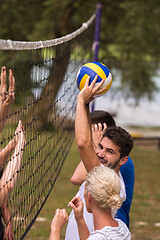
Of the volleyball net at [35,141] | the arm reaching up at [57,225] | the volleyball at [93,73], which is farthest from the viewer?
the volleyball at [93,73]

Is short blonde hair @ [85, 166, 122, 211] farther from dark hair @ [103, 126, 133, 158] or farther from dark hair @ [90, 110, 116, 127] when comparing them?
dark hair @ [90, 110, 116, 127]

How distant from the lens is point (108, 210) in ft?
8.69

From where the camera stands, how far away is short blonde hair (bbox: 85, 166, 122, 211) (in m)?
2.58

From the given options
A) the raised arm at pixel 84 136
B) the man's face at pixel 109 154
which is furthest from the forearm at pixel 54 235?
the man's face at pixel 109 154

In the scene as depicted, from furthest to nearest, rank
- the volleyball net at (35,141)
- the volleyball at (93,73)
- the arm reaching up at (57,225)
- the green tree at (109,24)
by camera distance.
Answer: the green tree at (109,24) → the volleyball at (93,73) → the volleyball net at (35,141) → the arm reaching up at (57,225)

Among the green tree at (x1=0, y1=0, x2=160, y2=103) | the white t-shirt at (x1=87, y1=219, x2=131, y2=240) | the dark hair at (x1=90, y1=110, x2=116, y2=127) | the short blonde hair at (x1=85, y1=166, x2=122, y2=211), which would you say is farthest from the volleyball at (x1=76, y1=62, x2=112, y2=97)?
the green tree at (x1=0, y1=0, x2=160, y2=103)

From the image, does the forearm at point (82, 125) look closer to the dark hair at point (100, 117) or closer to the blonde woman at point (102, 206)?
the blonde woman at point (102, 206)

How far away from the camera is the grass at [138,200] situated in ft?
20.3

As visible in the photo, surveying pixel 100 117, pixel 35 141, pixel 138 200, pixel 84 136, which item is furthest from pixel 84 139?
pixel 35 141

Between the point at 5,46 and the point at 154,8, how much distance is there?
29.6 feet

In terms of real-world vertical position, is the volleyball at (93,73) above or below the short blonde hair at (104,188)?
above

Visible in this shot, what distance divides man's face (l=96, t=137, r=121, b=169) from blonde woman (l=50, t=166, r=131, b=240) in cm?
45

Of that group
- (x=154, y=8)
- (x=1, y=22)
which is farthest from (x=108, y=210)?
(x=1, y=22)

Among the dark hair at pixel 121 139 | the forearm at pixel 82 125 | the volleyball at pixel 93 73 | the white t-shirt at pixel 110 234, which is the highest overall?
the volleyball at pixel 93 73
